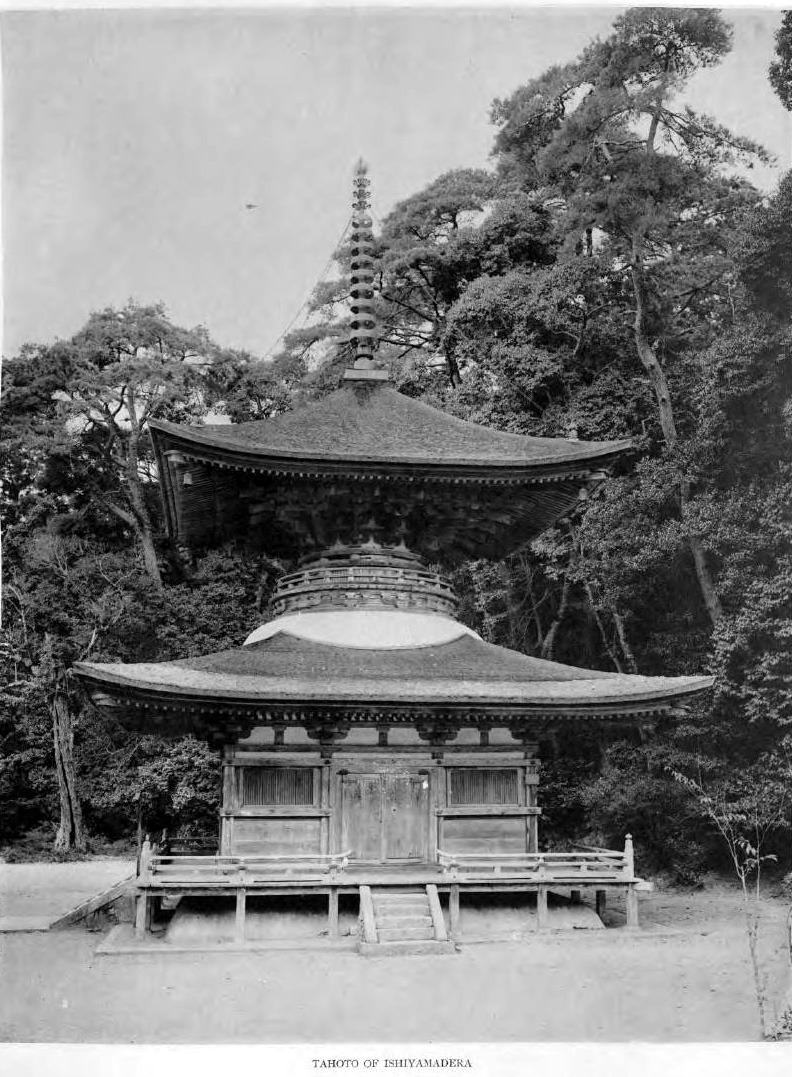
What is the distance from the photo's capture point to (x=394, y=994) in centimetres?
1232

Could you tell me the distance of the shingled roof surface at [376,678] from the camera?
50.9 feet

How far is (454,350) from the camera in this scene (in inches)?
1460

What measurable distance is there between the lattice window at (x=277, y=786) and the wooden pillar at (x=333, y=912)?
Result: 165 cm

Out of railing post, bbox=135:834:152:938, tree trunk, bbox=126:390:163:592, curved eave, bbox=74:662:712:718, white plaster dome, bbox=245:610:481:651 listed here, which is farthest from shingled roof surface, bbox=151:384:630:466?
tree trunk, bbox=126:390:163:592

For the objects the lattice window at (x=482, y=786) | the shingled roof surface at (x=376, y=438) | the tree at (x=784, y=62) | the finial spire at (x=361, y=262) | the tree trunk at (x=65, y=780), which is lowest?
the tree trunk at (x=65, y=780)

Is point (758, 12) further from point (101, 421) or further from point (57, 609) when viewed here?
point (101, 421)

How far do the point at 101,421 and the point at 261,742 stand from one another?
2746 cm

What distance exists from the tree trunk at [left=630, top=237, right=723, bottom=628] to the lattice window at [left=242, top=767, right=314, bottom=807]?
12.8m

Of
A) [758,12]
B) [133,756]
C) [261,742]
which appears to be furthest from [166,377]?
[758,12]

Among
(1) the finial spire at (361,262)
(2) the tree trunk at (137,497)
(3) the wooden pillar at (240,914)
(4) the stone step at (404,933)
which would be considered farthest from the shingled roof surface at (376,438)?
(2) the tree trunk at (137,497)

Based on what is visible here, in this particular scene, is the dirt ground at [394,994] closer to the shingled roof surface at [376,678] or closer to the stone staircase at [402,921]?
the stone staircase at [402,921]

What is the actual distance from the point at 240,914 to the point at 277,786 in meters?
2.19

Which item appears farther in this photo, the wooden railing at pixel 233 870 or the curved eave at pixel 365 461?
Result: the curved eave at pixel 365 461

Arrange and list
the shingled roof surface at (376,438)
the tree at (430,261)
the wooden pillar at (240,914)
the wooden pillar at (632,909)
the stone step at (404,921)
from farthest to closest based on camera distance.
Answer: the tree at (430,261) → the shingled roof surface at (376,438) → the wooden pillar at (632,909) → the wooden pillar at (240,914) → the stone step at (404,921)
